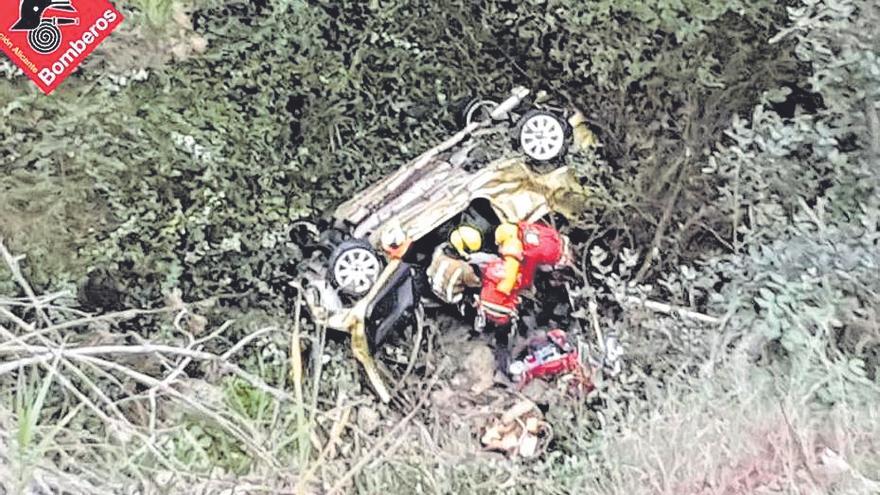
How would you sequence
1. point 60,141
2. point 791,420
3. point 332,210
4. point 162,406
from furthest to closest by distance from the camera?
point 332,210 → point 60,141 → point 162,406 → point 791,420

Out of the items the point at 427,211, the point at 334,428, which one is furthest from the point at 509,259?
the point at 334,428

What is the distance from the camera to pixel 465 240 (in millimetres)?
3279

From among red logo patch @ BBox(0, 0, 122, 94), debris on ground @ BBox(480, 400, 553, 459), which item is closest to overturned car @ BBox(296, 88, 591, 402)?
debris on ground @ BBox(480, 400, 553, 459)

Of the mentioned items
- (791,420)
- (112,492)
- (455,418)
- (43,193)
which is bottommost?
(455,418)

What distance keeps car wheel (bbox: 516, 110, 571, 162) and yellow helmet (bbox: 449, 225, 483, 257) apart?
28 cm

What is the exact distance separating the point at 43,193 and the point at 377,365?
998 millimetres

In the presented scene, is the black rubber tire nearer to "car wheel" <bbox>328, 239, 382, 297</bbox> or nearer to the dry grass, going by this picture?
"car wheel" <bbox>328, 239, 382, 297</bbox>

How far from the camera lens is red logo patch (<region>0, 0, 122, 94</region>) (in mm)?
3242

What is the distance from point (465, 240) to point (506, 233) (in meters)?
0.12

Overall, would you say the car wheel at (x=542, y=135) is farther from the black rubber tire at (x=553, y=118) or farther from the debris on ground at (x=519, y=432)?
the debris on ground at (x=519, y=432)

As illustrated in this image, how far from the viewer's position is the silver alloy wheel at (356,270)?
3242 millimetres

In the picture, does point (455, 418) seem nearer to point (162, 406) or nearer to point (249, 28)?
point (162, 406)

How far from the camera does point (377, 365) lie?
3.29m

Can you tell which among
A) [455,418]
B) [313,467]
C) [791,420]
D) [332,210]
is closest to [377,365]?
[455,418]
